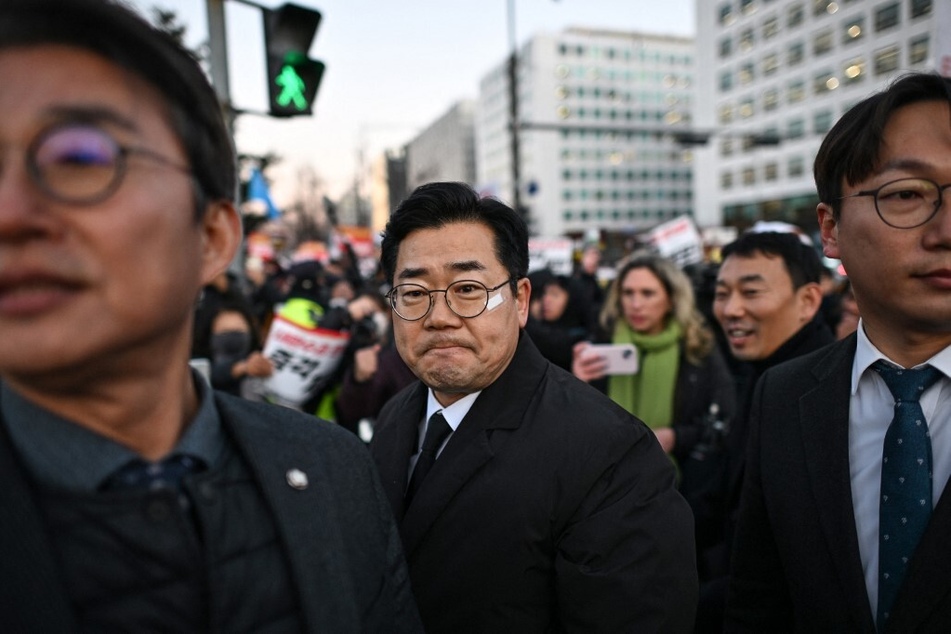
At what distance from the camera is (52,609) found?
83cm

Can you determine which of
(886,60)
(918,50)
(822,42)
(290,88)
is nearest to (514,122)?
(290,88)

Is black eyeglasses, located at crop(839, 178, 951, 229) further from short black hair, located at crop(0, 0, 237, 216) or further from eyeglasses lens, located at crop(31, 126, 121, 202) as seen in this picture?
eyeglasses lens, located at crop(31, 126, 121, 202)

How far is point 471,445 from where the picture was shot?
73.5 inches

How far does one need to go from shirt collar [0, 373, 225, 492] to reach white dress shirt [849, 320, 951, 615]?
1.77 meters

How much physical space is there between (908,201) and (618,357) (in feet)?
7.54

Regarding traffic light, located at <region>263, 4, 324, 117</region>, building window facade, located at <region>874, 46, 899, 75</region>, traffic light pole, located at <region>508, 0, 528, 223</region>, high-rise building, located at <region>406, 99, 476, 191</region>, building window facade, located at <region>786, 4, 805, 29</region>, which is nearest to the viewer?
traffic light, located at <region>263, 4, 324, 117</region>

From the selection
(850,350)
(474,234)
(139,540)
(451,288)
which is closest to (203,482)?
(139,540)

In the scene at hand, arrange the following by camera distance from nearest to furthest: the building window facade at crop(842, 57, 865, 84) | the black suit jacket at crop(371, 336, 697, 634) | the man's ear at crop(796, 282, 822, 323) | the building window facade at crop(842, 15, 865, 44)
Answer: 1. the black suit jacket at crop(371, 336, 697, 634)
2. the man's ear at crop(796, 282, 822, 323)
3. the building window facade at crop(842, 15, 865, 44)
4. the building window facade at crop(842, 57, 865, 84)

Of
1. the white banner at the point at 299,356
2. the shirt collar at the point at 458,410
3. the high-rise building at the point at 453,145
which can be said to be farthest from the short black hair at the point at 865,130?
the high-rise building at the point at 453,145

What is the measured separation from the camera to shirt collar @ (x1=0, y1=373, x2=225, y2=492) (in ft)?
2.99

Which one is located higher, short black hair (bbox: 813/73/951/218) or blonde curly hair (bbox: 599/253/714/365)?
short black hair (bbox: 813/73/951/218)

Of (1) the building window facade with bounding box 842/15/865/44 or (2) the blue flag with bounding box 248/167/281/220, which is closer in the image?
(2) the blue flag with bounding box 248/167/281/220

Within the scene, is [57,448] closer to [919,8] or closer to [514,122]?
[514,122]

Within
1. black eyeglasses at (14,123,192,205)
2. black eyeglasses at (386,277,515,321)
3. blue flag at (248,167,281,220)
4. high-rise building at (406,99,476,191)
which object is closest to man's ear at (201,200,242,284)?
black eyeglasses at (14,123,192,205)
